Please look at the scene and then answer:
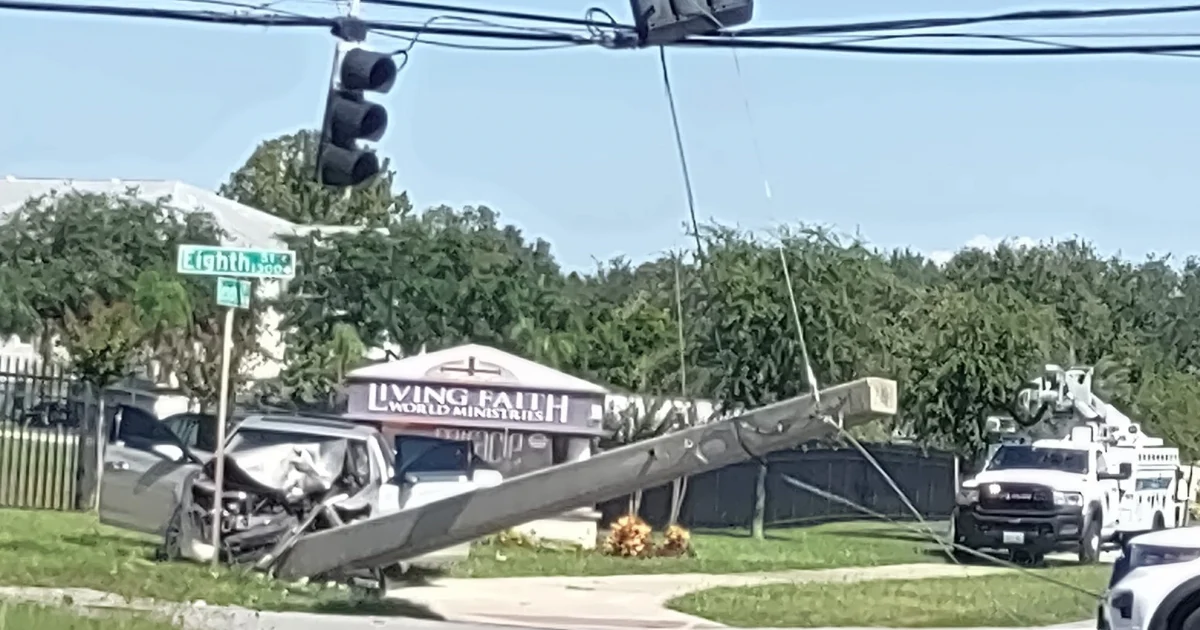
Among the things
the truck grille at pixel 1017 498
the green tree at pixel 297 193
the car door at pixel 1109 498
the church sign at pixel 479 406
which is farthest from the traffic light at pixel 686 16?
the green tree at pixel 297 193

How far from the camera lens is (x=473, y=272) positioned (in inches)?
1864

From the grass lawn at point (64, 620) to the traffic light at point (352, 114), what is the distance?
3.30 meters

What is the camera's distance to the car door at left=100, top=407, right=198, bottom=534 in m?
19.1

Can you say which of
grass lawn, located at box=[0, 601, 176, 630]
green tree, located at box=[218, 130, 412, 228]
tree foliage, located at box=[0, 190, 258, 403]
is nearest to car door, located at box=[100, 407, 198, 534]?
grass lawn, located at box=[0, 601, 176, 630]

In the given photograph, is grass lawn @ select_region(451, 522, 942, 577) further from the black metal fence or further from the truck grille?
the truck grille

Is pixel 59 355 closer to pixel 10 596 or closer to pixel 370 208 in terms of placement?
pixel 370 208

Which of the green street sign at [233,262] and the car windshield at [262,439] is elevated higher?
the green street sign at [233,262]

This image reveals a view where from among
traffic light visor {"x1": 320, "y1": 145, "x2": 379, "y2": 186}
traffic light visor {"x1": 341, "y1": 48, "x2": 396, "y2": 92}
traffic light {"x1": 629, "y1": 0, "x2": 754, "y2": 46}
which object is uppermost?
traffic light {"x1": 629, "y1": 0, "x2": 754, "y2": 46}

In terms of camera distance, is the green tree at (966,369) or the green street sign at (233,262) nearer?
the green street sign at (233,262)

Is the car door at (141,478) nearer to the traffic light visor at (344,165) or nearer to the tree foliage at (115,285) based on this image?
the traffic light visor at (344,165)

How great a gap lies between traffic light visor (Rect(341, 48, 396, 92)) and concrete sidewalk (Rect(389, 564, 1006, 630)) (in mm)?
5102

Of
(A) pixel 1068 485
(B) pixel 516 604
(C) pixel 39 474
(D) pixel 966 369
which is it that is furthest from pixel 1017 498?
(C) pixel 39 474

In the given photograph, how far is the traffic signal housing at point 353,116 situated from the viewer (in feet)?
43.2

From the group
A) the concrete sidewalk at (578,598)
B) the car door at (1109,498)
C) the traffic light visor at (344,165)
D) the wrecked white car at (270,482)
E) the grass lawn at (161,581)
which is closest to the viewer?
the traffic light visor at (344,165)
